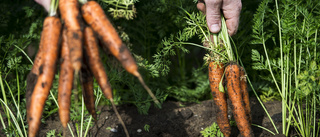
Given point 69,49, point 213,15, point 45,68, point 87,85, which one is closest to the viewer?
point 69,49

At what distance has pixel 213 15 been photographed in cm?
234

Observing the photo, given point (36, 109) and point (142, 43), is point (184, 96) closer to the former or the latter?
point (142, 43)

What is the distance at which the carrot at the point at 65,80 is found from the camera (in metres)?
1.76

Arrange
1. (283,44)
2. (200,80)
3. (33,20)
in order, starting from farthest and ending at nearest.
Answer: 1. (200,80)
2. (33,20)
3. (283,44)

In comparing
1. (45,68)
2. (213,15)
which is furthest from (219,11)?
(45,68)

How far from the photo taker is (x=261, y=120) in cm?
288

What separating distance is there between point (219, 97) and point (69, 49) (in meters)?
1.27

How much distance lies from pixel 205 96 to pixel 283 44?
1410mm

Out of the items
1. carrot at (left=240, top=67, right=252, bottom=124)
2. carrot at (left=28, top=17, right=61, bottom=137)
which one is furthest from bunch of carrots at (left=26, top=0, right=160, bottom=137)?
carrot at (left=240, top=67, right=252, bottom=124)

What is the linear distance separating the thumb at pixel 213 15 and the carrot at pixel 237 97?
310mm

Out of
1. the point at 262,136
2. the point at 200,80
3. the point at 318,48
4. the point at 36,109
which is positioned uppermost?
the point at 318,48

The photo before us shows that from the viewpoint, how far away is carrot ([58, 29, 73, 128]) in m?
1.76

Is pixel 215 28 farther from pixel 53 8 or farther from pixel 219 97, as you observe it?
pixel 53 8

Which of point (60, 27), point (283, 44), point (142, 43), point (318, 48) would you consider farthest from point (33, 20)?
point (318, 48)
